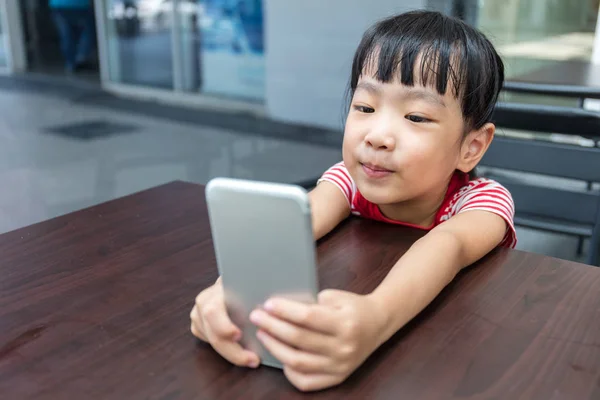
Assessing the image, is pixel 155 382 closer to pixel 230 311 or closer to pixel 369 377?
pixel 230 311

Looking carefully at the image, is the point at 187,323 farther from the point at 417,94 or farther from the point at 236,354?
the point at 417,94

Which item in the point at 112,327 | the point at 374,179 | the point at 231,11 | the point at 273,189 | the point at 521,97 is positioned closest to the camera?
the point at 273,189

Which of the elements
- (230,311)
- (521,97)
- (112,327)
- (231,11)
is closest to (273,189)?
(230,311)

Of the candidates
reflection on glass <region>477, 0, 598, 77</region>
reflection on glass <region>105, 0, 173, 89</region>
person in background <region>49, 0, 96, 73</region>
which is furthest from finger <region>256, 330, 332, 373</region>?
person in background <region>49, 0, 96, 73</region>

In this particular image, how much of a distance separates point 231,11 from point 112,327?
5049mm

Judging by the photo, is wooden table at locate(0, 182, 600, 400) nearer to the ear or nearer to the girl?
the girl

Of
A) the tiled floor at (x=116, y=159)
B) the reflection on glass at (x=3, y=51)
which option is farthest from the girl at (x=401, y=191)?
the reflection on glass at (x=3, y=51)

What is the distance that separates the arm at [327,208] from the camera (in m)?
0.93

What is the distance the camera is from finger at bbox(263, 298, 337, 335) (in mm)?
530

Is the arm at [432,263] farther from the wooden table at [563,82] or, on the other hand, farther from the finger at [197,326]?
the wooden table at [563,82]

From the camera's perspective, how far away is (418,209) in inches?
40.7

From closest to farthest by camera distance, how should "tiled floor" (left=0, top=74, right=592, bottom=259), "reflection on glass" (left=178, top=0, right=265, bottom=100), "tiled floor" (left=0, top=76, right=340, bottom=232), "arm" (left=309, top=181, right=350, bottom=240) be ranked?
1. "arm" (left=309, top=181, right=350, bottom=240)
2. "tiled floor" (left=0, top=74, right=592, bottom=259)
3. "tiled floor" (left=0, top=76, right=340, bottom=232)
4. "reflection on glass" (left=178, top=0, right=265, bottom=100)

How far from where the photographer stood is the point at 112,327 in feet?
2.16

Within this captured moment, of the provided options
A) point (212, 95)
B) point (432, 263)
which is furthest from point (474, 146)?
point (212, 95)
